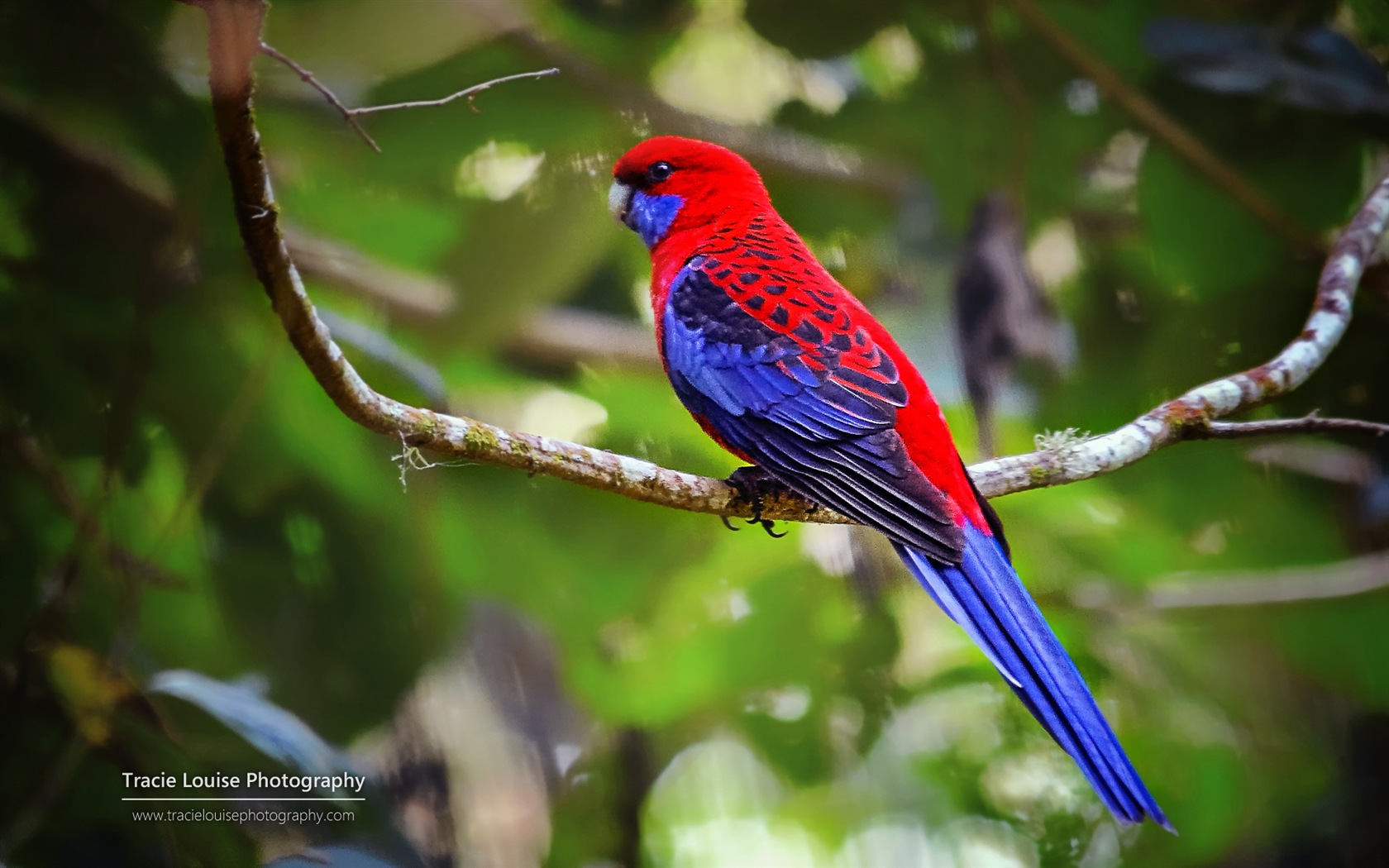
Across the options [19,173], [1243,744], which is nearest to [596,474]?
[19,173]

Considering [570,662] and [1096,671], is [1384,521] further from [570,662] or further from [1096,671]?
[570,662]

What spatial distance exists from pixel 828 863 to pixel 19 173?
5.80 feet

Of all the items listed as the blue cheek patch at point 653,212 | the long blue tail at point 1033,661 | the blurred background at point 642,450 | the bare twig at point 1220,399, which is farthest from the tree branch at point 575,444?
the blue cheek patch at point 653,212

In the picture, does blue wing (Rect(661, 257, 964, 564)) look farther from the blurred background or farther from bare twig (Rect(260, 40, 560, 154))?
bare twig (Rect(260, 40, 560, 154))

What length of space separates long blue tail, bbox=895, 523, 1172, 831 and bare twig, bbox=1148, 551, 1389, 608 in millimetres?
782

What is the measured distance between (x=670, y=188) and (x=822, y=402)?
1.79 feet

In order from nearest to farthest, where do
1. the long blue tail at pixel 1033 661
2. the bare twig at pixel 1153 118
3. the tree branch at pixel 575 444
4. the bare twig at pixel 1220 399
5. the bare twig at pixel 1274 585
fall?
the tree branch at pixel 575 444 → the long blue tail at pixel 1033 661 → the bare twig at pixel 1220 399 → the bare twig at pixel 1274 585 → the bare twig at pixel 1153 118

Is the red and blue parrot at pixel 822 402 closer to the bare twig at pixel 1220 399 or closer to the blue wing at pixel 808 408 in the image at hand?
the blue wing at pixel 808 408

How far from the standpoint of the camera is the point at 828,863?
1.84 meters

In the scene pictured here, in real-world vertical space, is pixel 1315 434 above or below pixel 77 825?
above

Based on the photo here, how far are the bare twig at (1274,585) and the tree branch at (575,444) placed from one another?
0.38m

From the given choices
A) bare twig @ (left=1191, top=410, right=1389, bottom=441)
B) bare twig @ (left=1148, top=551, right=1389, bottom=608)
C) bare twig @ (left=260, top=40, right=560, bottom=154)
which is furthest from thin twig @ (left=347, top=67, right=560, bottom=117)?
bare twig @ (left=1148, top=551, right=1389, bottom=608)

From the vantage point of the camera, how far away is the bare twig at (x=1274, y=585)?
204cm

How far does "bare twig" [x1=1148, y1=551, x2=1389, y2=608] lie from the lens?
6.68ft
